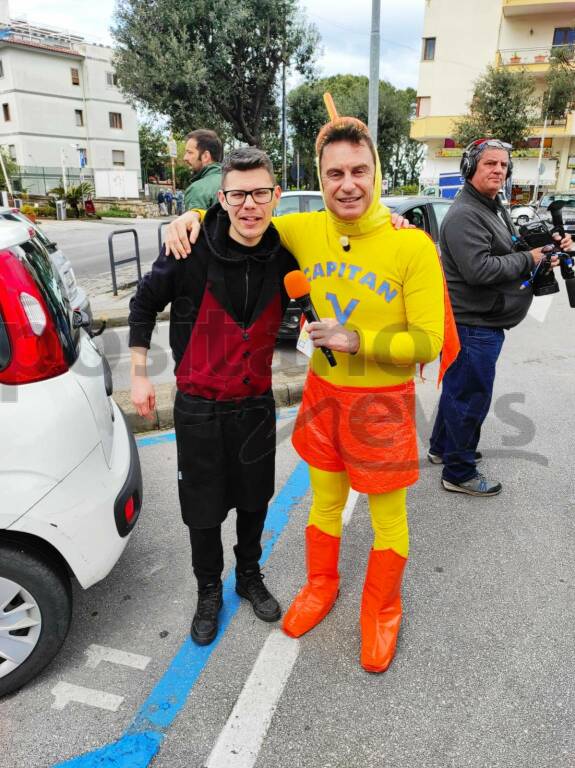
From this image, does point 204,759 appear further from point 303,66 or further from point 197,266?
point 303,66

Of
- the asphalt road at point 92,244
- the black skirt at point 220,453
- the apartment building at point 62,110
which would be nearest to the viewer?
the black skirt at point 220,453

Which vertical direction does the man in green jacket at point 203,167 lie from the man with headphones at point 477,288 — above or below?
above

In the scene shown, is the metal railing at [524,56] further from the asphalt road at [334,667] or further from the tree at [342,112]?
the asphalt road at [334,667]

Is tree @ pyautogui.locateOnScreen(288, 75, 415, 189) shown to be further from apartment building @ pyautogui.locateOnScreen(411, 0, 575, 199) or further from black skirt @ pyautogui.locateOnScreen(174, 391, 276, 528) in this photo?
black skirt @ pyautogui.locateOnScreen(174, 391, 276, 528)

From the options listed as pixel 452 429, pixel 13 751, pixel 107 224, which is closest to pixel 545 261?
pixel 452 429

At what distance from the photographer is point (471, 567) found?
2.86 metres

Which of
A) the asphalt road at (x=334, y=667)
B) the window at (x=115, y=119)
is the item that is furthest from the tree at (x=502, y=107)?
the asphalt road at (x=334, y=667)

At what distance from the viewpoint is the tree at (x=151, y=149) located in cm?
5628

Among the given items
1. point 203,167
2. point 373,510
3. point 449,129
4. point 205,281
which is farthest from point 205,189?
point 449,129

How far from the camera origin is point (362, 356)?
209cm

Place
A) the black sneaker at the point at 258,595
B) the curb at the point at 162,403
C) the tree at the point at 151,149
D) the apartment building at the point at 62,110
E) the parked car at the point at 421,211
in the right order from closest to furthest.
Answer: the black sneaker at the point at 258,595 → the curb at the point at 162,403 → the parked car at the point at 421,211 → the apartment building at the point at 62,110 → the tree at the point at 151,149

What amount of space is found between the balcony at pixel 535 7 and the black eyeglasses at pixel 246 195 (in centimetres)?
4359

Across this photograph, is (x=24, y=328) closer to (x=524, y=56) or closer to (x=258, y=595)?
(x=258, y=595)

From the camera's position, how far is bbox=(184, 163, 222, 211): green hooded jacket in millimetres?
4793
